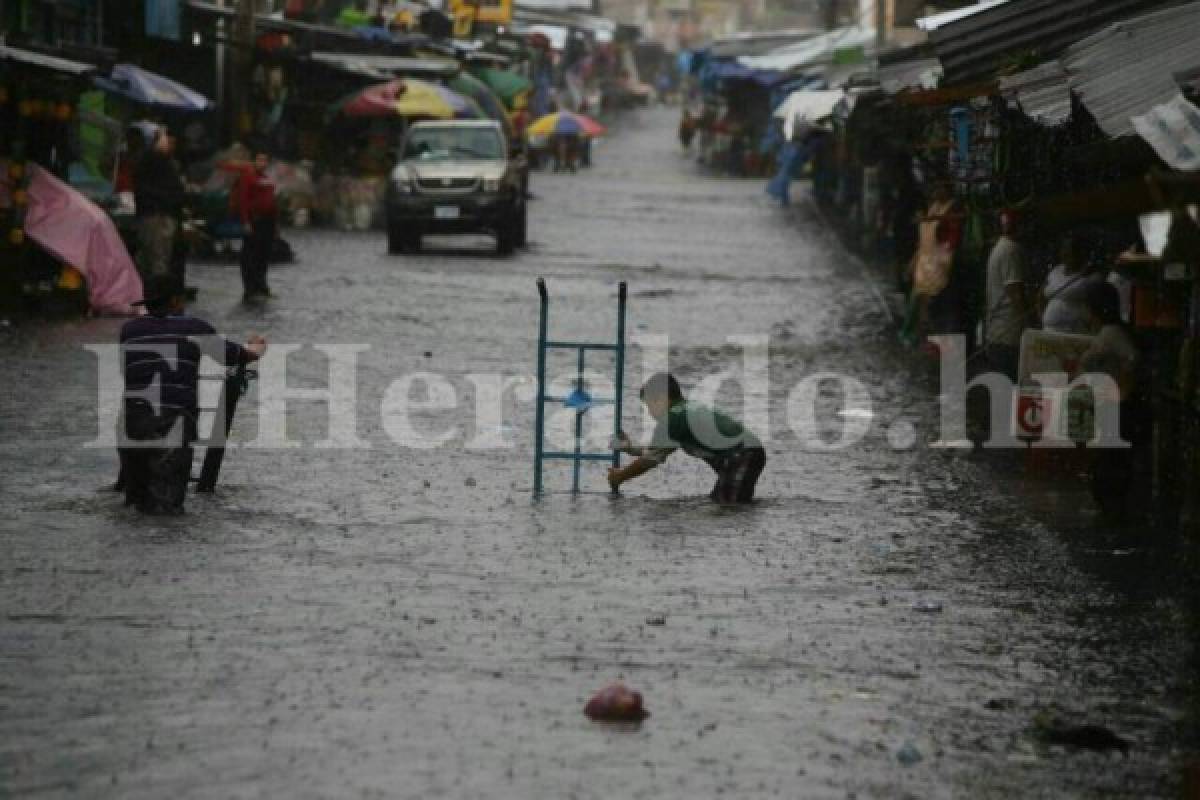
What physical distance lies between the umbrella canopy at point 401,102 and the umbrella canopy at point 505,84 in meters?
16.3

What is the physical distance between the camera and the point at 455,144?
124 feet

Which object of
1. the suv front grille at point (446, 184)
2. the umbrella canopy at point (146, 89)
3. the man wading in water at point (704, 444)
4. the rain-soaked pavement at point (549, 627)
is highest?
the umbrella canopy at point (146, 89)

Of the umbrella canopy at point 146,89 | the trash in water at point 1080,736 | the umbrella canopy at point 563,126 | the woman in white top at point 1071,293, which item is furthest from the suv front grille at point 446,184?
the trash in water at point 1080,736

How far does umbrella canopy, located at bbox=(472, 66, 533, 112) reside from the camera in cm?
6072

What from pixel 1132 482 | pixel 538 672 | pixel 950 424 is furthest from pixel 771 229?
pixel 538 672

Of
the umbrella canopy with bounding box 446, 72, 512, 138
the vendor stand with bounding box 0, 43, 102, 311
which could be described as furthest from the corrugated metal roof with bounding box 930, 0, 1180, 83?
the umbrella canopy with bounding box 446, 72, 512, 138

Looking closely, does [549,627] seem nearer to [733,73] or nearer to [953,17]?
[953,17]

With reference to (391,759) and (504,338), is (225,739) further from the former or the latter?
(504,338)

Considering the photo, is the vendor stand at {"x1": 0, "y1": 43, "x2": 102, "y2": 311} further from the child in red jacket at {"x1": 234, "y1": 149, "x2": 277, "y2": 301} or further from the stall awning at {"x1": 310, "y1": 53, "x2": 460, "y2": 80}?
the stall awning at {"x1": 310, "y1": 53, "x2": 460, "y2": 80}

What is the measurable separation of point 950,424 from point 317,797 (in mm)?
11738

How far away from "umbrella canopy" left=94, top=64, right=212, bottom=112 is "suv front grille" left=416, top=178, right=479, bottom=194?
3.28 meters

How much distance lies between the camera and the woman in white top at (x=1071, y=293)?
53.7 feet

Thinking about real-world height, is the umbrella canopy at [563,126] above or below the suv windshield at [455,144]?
above

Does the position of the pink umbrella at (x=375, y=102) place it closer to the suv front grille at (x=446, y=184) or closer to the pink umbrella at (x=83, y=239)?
the suv front grille at (x=446, y=184)
